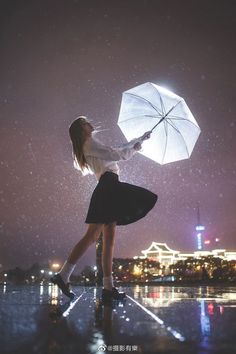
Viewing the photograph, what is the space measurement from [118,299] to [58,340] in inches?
92.8

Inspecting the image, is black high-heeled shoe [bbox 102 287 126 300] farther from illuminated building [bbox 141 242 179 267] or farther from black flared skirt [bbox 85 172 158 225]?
illuminated building [bbox 141 242 179 267]

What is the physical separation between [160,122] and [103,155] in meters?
1.77

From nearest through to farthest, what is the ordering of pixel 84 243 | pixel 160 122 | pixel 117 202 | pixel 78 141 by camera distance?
pixel 84 243, pixel 117 202, pixel 78 141, pixel 160 122

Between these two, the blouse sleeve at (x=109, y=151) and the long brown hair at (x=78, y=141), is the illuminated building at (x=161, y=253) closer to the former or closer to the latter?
the long brown hair at (x=78, y=141)

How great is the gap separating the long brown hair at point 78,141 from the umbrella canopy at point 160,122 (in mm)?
1267

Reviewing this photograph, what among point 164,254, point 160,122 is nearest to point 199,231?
point 164,254

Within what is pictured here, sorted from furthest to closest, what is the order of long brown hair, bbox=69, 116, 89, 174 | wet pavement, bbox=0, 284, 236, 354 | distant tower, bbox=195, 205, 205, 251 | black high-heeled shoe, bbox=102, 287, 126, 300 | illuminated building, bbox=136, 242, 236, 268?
distant tower, bbox=195, 205, 205, 251, illuminated building, bbox=136, 242, 236, 268, long brown hair, bbox=69, 116, 89, 174, black high-heeled shoe, bbox=102, 287, 126, 300, wet pavement, bbox=0, 284, 236, 354

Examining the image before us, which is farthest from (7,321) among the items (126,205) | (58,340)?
(126,205)

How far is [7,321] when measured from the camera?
2658mm

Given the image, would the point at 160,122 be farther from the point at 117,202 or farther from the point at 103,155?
the point at 117,202

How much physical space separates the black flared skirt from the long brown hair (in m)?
0.42

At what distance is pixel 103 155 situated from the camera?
443cm

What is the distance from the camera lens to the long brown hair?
4.75 metres

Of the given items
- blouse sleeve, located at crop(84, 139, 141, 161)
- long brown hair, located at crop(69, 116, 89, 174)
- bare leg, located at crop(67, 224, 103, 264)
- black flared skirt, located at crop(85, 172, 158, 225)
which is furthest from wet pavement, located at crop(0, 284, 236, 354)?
long brown hair, located at crop(69, 116, 89, 174)
